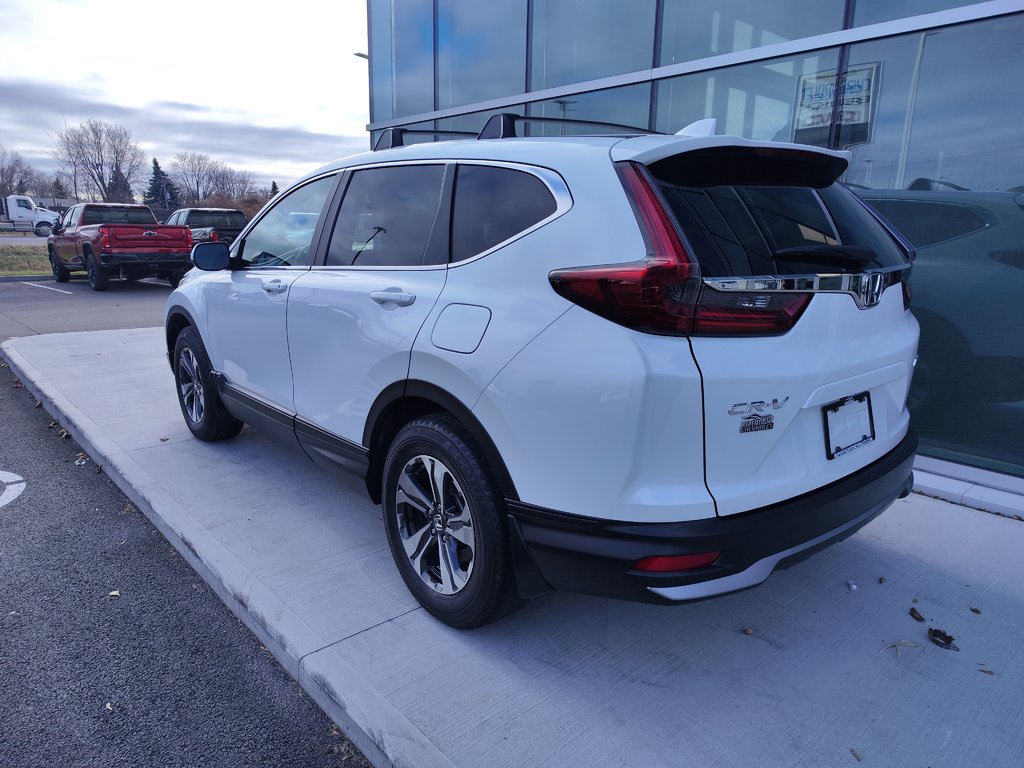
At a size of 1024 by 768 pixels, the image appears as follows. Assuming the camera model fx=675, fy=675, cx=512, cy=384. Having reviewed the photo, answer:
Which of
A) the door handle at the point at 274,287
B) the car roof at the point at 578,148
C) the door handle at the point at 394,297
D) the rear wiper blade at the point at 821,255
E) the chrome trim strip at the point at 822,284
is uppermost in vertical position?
the car roof at the point at 578,148

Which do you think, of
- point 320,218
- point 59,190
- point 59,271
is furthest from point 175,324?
point 59,190

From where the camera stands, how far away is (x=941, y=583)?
3.13 meters

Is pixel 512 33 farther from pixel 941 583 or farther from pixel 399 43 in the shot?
pixel 941 583

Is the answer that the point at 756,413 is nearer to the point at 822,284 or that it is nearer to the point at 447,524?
the point at 822,284

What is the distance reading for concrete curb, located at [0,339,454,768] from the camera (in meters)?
2.11

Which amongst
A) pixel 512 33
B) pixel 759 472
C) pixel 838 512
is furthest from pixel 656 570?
pixel 512 33

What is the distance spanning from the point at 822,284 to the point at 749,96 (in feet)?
15.7

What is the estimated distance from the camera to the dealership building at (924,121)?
4.32m

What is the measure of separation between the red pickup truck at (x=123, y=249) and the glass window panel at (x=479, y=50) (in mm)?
8295

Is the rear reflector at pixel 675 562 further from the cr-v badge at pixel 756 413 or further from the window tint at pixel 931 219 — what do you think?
the window tint at pixel 931 219

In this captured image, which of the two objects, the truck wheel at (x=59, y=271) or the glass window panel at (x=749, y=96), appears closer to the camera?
the glass window panel at (x=749, y=96)

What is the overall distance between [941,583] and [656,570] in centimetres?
194

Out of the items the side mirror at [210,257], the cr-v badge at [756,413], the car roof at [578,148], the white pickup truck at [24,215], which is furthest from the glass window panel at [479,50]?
the white pickup truck at [24,215]

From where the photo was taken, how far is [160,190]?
93000mm
